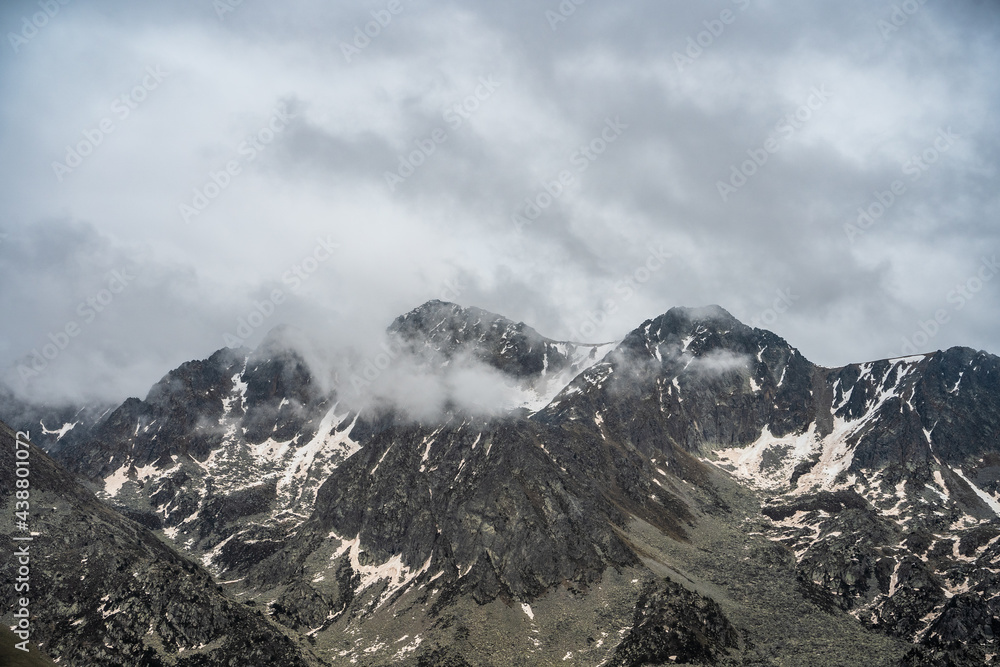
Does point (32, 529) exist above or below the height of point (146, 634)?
above

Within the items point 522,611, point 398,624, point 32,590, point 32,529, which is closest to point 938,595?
point 522,611

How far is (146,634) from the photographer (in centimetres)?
16550

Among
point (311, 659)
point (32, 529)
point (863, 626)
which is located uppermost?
point (32, 529)

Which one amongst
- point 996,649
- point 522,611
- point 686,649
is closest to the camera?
point 996,649

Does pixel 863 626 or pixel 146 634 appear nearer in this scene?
pixel 146 634

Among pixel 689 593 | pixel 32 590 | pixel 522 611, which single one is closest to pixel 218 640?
pixel 32 590

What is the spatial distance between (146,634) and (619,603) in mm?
131162

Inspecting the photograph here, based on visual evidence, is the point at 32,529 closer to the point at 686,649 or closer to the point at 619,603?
the point at 619,603

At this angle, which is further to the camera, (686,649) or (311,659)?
(311,659)

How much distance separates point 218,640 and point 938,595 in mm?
205181

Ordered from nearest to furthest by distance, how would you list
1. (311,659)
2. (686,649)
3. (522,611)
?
(686,649)
(311,659)
(522,611)

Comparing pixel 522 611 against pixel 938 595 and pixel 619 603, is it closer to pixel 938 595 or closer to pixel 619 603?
pixel 619 603

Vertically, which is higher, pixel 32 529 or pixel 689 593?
pixel 32 529

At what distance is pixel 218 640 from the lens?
558 ft
